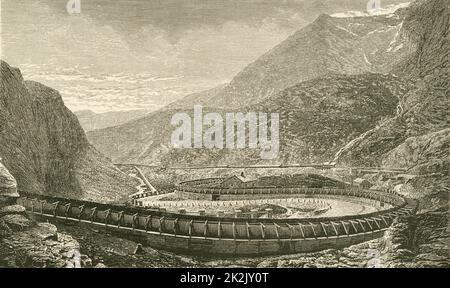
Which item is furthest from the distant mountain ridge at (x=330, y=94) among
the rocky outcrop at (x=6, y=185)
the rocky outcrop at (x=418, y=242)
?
the rocky outcrop at (x=6, y=185)

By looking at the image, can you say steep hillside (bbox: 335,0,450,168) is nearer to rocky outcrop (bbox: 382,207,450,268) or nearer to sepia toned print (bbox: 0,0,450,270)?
sepia toned print (bbox: 0,0,450,270)

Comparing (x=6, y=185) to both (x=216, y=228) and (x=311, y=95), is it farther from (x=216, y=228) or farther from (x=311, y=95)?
(x=311, y=95)

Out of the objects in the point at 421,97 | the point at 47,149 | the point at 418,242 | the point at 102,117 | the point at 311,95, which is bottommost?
the point at 418,242

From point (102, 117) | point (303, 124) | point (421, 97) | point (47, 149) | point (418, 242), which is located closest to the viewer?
point (418, 242)

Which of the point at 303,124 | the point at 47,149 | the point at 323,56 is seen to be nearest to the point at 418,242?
the point at 303,124

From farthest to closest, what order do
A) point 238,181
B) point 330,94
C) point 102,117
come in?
point 330,94 < point 102,117 < point 238,181
